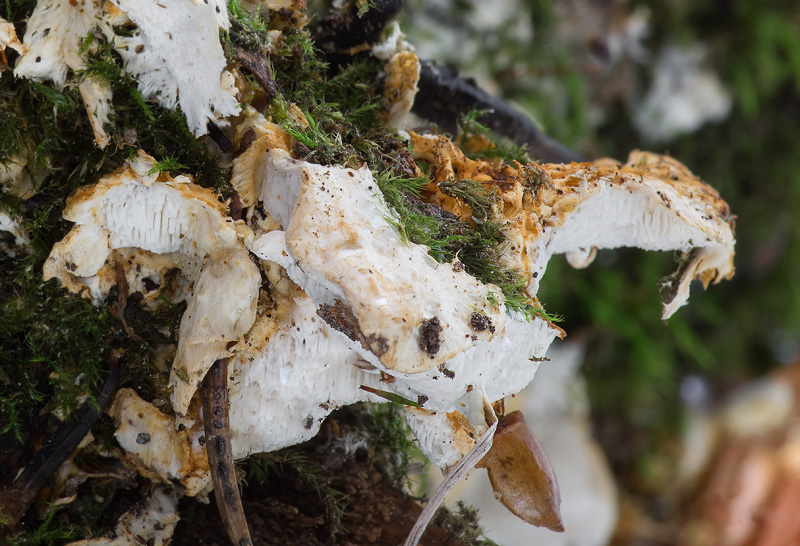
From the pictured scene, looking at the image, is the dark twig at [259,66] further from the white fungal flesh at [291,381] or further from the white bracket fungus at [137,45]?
the white fungal flesh at [291,381]

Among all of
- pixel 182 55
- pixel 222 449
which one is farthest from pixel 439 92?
pixel 222 449

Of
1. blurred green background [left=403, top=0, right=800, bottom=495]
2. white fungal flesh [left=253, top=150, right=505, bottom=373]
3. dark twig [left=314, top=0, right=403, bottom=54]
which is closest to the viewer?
white fungal flesh [left=253, top=150, right=505, bottom=373]

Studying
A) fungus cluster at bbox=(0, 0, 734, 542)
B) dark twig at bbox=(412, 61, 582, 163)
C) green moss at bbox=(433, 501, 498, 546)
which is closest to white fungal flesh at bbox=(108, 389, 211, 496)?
fungus cluster at bbox=(0, 0, 734, 542)

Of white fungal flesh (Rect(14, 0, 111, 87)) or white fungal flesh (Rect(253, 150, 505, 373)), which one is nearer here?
white fungal flesh (Rect(253, 150, 505, 373))

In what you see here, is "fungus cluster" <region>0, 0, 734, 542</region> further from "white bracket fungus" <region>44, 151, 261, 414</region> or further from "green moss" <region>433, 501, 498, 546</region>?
Answer: "green moss" <region>433, 501, 498, 546</region>

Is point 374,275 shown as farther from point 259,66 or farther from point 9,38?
point 9,38

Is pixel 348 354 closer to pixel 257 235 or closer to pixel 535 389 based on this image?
pixel 257 235
